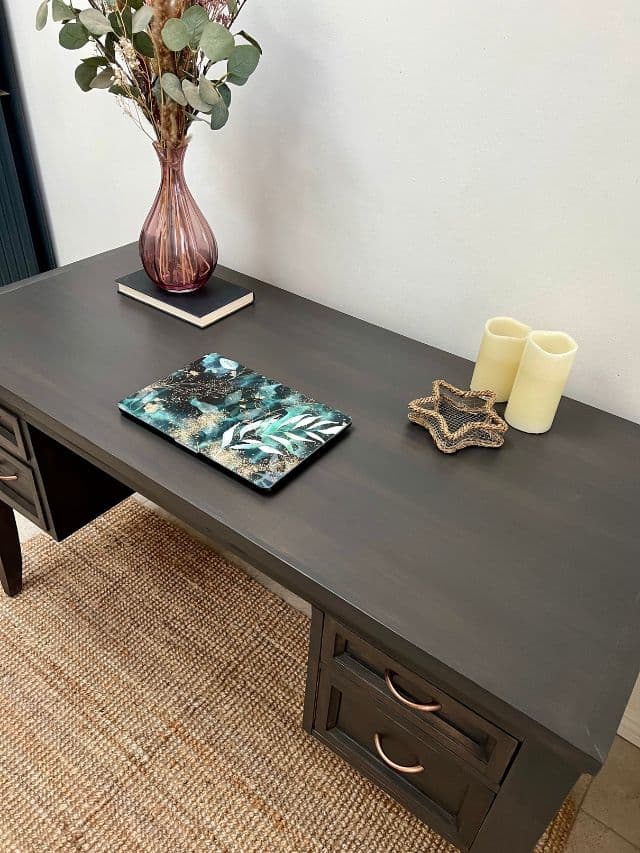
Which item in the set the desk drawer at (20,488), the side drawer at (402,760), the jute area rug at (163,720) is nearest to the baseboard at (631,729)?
the jute area rug at (163,720)

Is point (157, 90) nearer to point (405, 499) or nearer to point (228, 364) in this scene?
point (228, 364)

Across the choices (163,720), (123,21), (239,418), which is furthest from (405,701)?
(123,21)

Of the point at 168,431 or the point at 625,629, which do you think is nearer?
the point at 625,629

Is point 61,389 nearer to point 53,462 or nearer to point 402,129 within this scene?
point 53,462

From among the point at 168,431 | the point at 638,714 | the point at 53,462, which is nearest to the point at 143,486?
the point at 168,431

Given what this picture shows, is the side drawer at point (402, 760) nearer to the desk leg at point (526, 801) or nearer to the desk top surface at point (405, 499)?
the desk leg at point (526, 801)

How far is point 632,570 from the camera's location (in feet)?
2.37

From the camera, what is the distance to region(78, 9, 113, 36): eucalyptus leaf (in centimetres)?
90

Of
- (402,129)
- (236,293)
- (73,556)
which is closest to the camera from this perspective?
(402,129)

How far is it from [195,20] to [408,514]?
72cm

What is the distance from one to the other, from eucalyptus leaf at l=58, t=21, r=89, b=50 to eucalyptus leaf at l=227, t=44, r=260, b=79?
23 cm

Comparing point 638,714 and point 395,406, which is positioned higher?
point 395,406

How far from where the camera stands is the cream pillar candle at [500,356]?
91 centimetres

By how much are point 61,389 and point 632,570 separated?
80 centimetres
